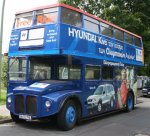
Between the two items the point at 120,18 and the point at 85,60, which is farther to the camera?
the point at 120,18

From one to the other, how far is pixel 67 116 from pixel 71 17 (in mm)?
3278

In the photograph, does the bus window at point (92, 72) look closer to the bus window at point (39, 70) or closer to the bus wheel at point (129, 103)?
the bus window at point (39, 70)

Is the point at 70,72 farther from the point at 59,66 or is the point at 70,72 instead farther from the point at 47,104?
the point at 47,104

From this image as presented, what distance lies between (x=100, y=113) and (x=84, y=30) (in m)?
3.37

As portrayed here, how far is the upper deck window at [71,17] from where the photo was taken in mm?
12234

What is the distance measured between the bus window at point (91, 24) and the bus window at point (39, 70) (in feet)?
6.46

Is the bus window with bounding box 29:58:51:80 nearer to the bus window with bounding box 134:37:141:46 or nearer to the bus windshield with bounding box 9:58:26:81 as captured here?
the bus windshield with bounding box 9:58:26:81

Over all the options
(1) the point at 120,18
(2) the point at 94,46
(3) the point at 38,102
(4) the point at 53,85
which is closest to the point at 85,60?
(2) the point at 94,46

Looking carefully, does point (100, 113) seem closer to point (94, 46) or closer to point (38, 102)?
point (94, 46)

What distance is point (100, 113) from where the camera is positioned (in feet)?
47.7

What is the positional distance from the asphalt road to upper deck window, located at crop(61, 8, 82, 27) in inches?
136

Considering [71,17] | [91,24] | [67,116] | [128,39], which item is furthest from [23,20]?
[128,39]

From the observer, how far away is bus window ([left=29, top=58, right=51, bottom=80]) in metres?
12.6

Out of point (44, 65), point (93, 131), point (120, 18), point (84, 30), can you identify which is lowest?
point (93, 131)
